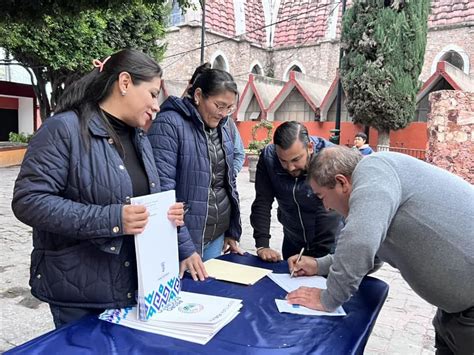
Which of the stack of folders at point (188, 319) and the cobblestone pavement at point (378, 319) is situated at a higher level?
the stack of folders at point (188, 319)

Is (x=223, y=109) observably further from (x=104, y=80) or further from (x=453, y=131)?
(x=453, y=131)

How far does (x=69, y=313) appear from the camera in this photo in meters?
1.38

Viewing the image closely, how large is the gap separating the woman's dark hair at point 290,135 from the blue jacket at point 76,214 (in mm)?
857

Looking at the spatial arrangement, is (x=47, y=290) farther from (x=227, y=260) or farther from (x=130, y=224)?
(x=227, y=260)

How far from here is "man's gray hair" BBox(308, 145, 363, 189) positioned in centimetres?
145

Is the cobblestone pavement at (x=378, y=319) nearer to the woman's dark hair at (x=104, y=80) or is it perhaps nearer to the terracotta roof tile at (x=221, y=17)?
the woman's dark hair at (x=104, y=80)

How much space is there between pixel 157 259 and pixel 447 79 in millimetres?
12579

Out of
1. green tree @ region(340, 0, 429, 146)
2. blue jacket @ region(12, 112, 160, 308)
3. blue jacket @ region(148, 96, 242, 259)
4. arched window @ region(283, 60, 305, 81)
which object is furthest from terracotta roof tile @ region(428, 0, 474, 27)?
blue jacket @ region(12, 112, 160, 308)

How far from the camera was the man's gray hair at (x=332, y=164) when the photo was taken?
1453mm

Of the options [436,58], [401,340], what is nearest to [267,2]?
[436,58]

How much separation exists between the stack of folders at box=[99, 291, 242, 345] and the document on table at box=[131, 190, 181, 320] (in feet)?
0.11

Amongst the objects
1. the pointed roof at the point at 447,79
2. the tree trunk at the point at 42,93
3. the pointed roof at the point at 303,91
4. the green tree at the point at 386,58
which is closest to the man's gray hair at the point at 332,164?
the green tree at the point at 386,58

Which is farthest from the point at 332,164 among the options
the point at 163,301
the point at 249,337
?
the point at 163,301

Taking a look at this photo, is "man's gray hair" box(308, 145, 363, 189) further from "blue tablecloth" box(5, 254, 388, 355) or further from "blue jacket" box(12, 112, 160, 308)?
"blue jacket" box(12, 112, 160, 308)
